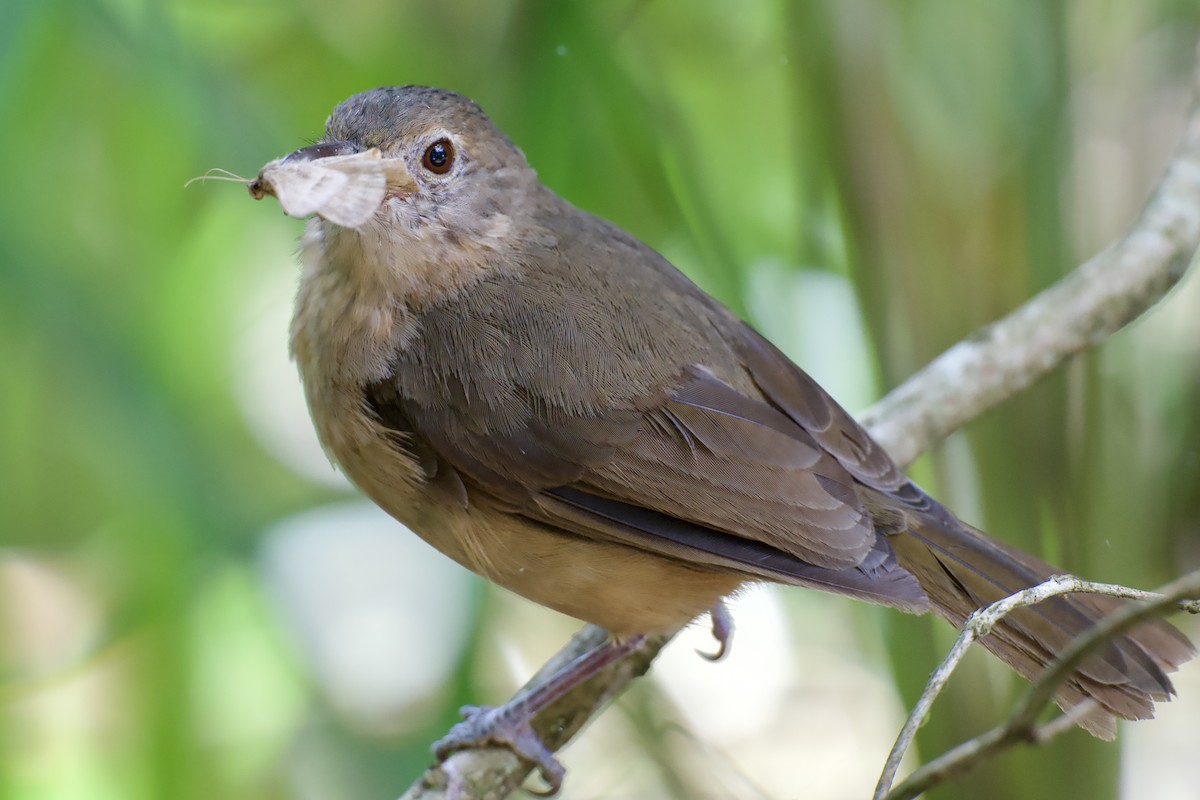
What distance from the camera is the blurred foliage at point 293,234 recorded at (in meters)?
3.18

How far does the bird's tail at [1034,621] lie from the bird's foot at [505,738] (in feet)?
3.19

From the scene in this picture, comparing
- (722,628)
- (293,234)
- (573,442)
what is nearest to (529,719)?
(573,442)

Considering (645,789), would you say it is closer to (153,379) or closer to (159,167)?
(153,379)

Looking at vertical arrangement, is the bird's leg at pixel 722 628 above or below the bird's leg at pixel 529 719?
above

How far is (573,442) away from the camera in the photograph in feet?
8.48

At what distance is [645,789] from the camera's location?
356 cm

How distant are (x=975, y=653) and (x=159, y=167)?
2.80 meters

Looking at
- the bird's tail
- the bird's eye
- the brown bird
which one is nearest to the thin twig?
the brown bird

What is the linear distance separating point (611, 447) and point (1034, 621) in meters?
1.02

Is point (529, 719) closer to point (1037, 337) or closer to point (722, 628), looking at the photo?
point (722, 628)

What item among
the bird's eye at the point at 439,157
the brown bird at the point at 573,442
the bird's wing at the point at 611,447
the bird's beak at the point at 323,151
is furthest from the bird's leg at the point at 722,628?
the bird's beak at the point at 323,151

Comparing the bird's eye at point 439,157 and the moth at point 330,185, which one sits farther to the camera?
the bird's eye at point 439,157

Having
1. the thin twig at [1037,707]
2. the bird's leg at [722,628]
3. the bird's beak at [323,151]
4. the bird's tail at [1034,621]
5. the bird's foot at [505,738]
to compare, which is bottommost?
the thin twig at [1037,707]

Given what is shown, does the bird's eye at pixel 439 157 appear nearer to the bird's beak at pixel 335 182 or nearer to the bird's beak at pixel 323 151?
the bird's beak at pixel 335 182
